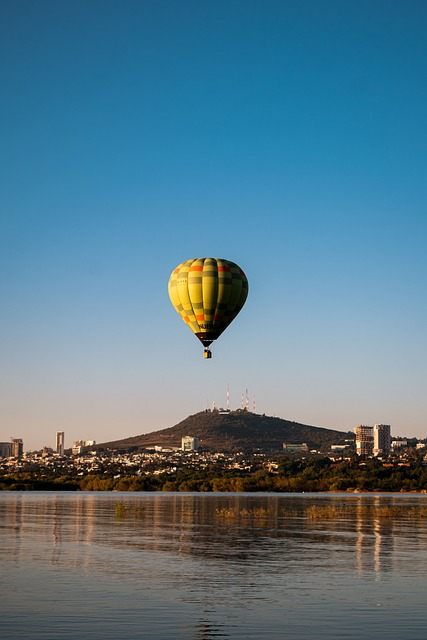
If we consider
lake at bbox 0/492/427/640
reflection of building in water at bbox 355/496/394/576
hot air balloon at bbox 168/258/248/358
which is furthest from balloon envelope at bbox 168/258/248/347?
reflection of building in water at bbox 355/496/394/576

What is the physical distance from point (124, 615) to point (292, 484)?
539ft

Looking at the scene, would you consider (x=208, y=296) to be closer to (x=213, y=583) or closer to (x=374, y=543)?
(x=374, y=543)

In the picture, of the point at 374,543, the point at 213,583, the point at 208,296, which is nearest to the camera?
the point at 213,583

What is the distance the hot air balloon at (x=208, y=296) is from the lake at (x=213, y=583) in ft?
40.3

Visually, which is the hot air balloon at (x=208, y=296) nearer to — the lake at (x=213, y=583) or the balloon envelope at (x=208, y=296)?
the balloon envelope at (x=208, y=296)

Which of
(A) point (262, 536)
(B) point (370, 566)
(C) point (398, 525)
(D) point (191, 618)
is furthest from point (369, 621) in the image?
(C) point (398, 525)

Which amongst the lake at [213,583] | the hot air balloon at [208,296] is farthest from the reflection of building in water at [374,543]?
the hot air balloon at [208,296]

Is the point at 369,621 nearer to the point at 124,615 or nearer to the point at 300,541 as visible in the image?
the point at 124,615

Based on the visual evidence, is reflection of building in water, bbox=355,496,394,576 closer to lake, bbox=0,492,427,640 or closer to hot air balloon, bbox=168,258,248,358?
lake, bbox=0,492,427,640

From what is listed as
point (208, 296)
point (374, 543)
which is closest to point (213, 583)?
point (374, 543)

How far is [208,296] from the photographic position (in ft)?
200

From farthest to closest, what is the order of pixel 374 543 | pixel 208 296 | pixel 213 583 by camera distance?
1. pixel 208 296
2. pixel 374 543
3. pixel 213 583

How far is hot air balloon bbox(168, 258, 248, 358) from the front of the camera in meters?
60.8

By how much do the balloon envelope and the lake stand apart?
40.5ft
